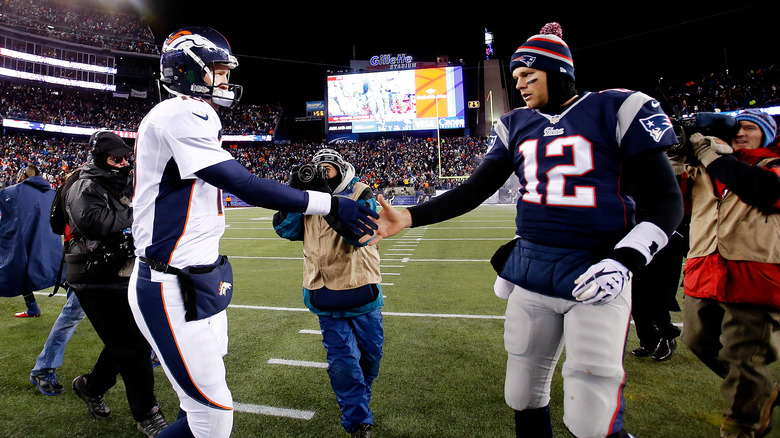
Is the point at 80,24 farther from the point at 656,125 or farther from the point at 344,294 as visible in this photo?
the point at 656,125

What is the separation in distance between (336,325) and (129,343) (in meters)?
1.30

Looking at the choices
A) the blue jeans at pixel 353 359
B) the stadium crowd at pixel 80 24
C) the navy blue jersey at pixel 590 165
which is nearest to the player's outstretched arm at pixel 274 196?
the navy blue jersey at pixel 590 165

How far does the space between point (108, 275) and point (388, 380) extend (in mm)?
2151

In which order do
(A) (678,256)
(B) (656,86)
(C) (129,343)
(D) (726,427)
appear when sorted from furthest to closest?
(B) (656,86) → (A) (678,256) → (C) (129,343) → (D) (726,427)

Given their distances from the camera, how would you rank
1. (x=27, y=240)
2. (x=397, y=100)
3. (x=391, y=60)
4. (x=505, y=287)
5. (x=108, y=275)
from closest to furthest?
(x=505, y=287)
(x=108, y=275)
(x=27, y=240)
(x=397, y=100)
(x=391, y=60)

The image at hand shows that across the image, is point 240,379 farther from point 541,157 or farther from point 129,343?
point 541,157

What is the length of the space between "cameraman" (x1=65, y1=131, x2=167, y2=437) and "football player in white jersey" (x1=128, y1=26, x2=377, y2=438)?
1037 millimetres

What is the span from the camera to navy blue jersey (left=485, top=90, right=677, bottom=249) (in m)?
1.61

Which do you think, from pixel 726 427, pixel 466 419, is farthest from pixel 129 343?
pixel 726 427

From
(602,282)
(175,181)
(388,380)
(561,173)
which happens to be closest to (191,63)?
(175,181)

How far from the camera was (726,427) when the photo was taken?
2.23m

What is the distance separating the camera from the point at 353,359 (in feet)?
8.39

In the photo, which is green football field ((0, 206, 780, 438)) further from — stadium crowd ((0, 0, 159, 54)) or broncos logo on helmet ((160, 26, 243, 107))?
stadium crowd ((0, 0, 159, 54))

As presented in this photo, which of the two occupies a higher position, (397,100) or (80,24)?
(80,24)
